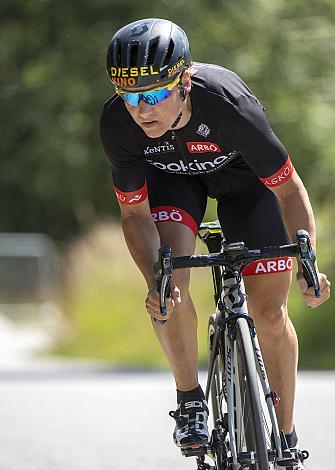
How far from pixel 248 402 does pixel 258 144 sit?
3.47 feet

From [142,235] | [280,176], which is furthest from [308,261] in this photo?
[142,235]

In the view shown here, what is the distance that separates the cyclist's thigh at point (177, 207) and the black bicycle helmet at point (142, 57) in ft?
2.40

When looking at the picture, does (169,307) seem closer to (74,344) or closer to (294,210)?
(294,210)

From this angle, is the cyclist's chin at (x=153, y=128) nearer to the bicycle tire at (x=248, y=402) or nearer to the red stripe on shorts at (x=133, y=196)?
the red stripe on shorts at (x=133, y=196)

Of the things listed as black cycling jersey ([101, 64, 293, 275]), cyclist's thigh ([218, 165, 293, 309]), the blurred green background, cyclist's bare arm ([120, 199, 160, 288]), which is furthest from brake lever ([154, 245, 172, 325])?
the blurred green background

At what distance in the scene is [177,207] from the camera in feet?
A: 19.7

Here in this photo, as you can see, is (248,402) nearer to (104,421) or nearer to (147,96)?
(147,96)

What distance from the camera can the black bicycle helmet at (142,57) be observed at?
540cm

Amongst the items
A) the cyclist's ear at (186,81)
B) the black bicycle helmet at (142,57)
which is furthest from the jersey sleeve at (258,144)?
the black bicycle helmet at (142,57)

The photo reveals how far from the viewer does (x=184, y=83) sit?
561 cm

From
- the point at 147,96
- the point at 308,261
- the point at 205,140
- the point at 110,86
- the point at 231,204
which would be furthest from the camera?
the point at 110,86

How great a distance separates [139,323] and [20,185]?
11185 millimetres

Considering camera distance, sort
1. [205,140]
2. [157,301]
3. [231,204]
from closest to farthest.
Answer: [157,301], [205,140], [231,204]

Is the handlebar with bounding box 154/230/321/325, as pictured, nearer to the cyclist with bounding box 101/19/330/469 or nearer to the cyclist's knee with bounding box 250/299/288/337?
the cyclist with bounding box 101/19/330/469
